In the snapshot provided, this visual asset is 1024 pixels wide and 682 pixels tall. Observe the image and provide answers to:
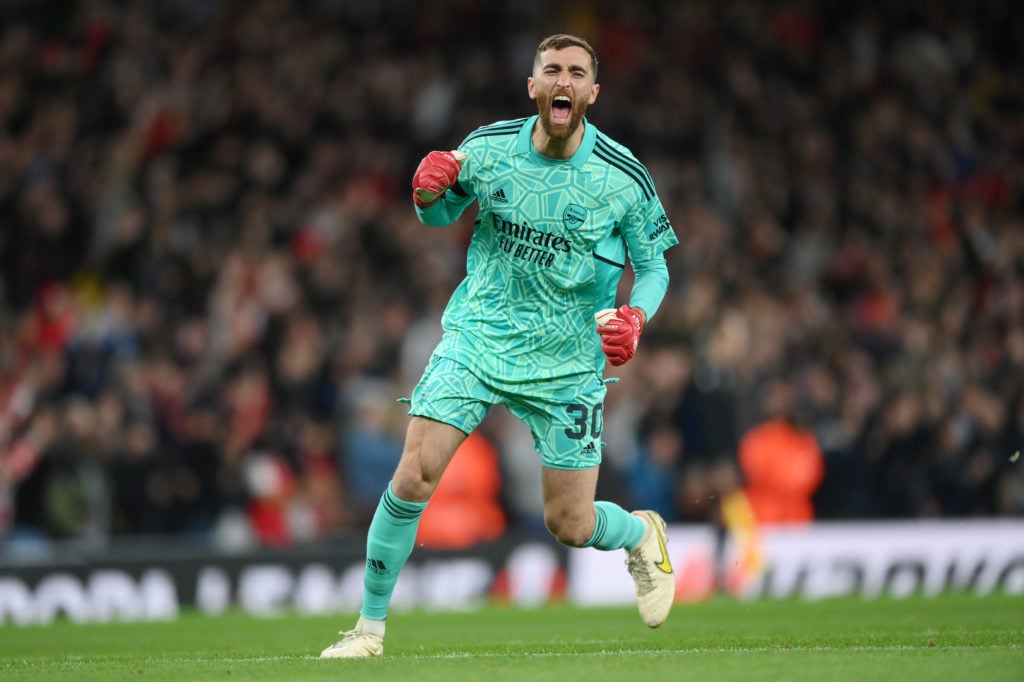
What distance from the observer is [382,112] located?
17875mm

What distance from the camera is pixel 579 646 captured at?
25.6 feet

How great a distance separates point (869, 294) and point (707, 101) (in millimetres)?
3061

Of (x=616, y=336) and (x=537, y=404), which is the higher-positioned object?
(x=616, y=336)

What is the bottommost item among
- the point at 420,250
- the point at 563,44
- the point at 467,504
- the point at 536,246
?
the point at 467,504

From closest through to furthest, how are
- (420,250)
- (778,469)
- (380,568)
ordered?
(380,568) < (778,469) < (420,250)

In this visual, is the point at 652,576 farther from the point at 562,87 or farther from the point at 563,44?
the point at 563,44

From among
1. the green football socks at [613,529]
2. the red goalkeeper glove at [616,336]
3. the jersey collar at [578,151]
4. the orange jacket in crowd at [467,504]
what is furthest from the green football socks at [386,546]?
the orange jacket in crowd at [467,504]

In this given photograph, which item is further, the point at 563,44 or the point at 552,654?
the point at 552,654

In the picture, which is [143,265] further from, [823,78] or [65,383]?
[823,78]

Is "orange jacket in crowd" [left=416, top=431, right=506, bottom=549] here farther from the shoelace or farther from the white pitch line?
the white pitch line

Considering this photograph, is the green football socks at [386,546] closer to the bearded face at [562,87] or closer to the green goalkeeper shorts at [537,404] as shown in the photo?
the green goalkeeper shorts at [537,404]

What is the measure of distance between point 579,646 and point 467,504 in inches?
233

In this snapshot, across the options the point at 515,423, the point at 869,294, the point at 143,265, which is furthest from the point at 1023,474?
the point at 143,265

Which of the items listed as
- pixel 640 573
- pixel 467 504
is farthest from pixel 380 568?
pixel 467 504
